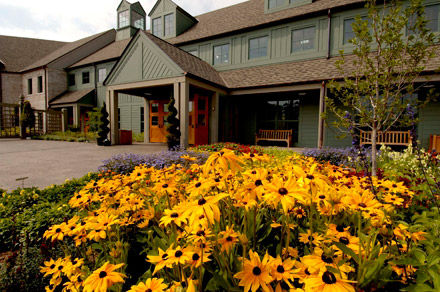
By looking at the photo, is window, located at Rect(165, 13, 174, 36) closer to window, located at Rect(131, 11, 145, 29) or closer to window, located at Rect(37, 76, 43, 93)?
window, located at Rect(131, 11, 145, 29)

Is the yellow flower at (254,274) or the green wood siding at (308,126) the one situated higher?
the green wood siding at (308,126)

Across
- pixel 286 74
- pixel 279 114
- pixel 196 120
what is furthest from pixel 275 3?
pixel 196 120

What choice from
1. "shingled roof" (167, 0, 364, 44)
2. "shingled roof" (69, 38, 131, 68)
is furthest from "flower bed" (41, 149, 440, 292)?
"shingled roof" (69, 38, 131, 68)

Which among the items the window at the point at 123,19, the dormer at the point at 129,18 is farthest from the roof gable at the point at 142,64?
the window at the point at 123,19

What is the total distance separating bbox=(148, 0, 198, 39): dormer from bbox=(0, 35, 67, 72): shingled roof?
16.6 meters

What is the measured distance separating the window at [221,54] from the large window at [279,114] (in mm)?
3297

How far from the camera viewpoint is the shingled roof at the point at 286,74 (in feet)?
31.2

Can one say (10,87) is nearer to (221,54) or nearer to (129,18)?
(129,18)

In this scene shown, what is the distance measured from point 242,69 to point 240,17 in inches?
142

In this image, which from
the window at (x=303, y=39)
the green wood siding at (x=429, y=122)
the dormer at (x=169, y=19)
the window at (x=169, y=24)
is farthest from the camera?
the window at (x=169, y=24)

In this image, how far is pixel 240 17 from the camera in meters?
13.7

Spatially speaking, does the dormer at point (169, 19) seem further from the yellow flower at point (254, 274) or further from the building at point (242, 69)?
the yellow flower at point (254, 274)

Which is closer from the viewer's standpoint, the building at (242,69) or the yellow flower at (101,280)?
the yellow flower at (101,280)

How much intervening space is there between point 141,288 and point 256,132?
12.6 metres
